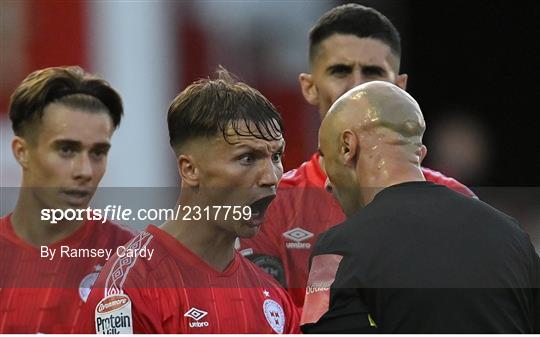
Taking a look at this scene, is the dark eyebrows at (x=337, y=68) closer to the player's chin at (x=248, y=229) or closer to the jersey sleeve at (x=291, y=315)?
the player's chin at (x=248, y=229)

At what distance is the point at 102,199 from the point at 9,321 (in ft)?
1.26

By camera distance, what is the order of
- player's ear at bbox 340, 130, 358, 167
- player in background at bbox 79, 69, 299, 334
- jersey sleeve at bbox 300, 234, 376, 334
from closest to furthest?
1. jersey sleeve at bbox 300, 234, 376, 334
2. player's ear at bbox 340, 130, 358, 167
3. player in background at bbox 79, 69, 299, 334

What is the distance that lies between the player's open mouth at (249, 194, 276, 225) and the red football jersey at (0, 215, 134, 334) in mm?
320

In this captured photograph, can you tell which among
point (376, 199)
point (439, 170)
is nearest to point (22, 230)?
point (376, 199)

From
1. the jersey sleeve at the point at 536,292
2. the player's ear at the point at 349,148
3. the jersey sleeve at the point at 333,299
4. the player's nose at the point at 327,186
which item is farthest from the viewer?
the player's nose at the point at 327,186

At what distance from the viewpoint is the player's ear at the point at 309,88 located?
8.45 ft

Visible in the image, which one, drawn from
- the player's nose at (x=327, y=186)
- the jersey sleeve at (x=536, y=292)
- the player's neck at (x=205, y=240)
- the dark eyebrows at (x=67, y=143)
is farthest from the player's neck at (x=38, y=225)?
the jersey sleeve at (x=536, y=292)

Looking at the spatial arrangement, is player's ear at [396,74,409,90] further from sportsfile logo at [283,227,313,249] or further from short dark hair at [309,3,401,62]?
sportsfile logo at [283,227,313,249]

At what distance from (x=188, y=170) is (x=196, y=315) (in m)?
0.38

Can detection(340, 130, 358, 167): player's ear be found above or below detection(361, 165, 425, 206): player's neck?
above

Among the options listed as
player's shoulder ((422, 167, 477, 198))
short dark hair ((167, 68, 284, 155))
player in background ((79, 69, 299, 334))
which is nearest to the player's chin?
player in background ((79, 69, 299, 334))

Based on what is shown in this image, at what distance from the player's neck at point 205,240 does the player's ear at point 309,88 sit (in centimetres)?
46

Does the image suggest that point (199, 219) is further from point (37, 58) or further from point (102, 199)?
point (37, 58)

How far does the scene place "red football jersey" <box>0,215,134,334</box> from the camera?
235 centimetres
